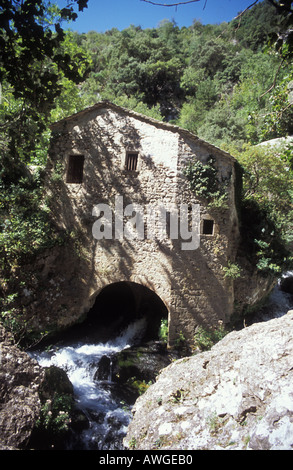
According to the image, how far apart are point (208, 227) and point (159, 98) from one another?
25250mm

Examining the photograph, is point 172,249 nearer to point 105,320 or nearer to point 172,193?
point 172,193

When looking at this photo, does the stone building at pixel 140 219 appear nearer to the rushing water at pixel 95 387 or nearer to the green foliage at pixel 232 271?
the green foliage at pixel 232 271

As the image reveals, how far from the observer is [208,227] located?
9914 mm

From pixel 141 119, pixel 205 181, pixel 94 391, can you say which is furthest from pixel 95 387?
pixel 141 119

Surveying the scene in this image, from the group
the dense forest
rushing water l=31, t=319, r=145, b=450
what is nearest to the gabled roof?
the dense forest

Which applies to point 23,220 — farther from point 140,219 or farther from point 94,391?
point 94,391

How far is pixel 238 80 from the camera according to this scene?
3238cm

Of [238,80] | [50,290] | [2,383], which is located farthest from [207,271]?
[238,80]

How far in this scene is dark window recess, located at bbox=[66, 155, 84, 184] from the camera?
1033 cm

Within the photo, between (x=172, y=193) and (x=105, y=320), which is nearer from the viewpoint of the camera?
(x=172, y=193)

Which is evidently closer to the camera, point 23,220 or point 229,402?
point 229,402

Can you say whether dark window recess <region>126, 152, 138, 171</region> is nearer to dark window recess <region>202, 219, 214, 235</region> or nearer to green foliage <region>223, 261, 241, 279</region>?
dark window recess <region>202, 219, 214, 235</region>

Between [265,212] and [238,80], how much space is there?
2863 cm
